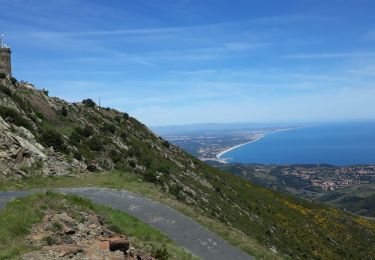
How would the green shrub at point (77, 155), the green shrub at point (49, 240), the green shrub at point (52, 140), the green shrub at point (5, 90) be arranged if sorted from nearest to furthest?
the green shrub at point (49, 240)
the green shrub at point (52, 140)
the green shrub at point (77, 155)
the green shrub at point (5, 90)

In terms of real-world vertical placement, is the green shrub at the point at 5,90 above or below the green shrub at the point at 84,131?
above

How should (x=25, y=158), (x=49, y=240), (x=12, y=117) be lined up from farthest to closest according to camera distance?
(x=12, y=117)
(x=25, y=158)
(x=49, y=240)

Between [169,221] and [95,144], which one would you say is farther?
[95,144]

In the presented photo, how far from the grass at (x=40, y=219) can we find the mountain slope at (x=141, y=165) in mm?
11540

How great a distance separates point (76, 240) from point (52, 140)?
72.9 ft

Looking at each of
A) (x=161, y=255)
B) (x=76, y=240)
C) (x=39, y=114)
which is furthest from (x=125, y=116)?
(x=76, y=240)

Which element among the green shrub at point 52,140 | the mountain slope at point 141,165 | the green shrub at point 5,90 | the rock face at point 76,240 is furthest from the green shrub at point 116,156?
the rock face at point 76,240

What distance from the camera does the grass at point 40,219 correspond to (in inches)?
493

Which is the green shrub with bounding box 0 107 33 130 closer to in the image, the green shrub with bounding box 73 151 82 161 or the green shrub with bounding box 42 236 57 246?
the green shrub with bounding box 73 151 82 161

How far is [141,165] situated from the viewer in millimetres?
47344

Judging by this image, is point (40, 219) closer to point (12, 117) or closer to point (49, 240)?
point (49, 240)

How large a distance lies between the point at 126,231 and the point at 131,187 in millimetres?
10462

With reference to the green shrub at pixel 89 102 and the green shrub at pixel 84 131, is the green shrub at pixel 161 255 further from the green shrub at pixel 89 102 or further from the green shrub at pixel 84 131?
the green shrub at pixel 89 102

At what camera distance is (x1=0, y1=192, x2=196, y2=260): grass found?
12519 millimetres
